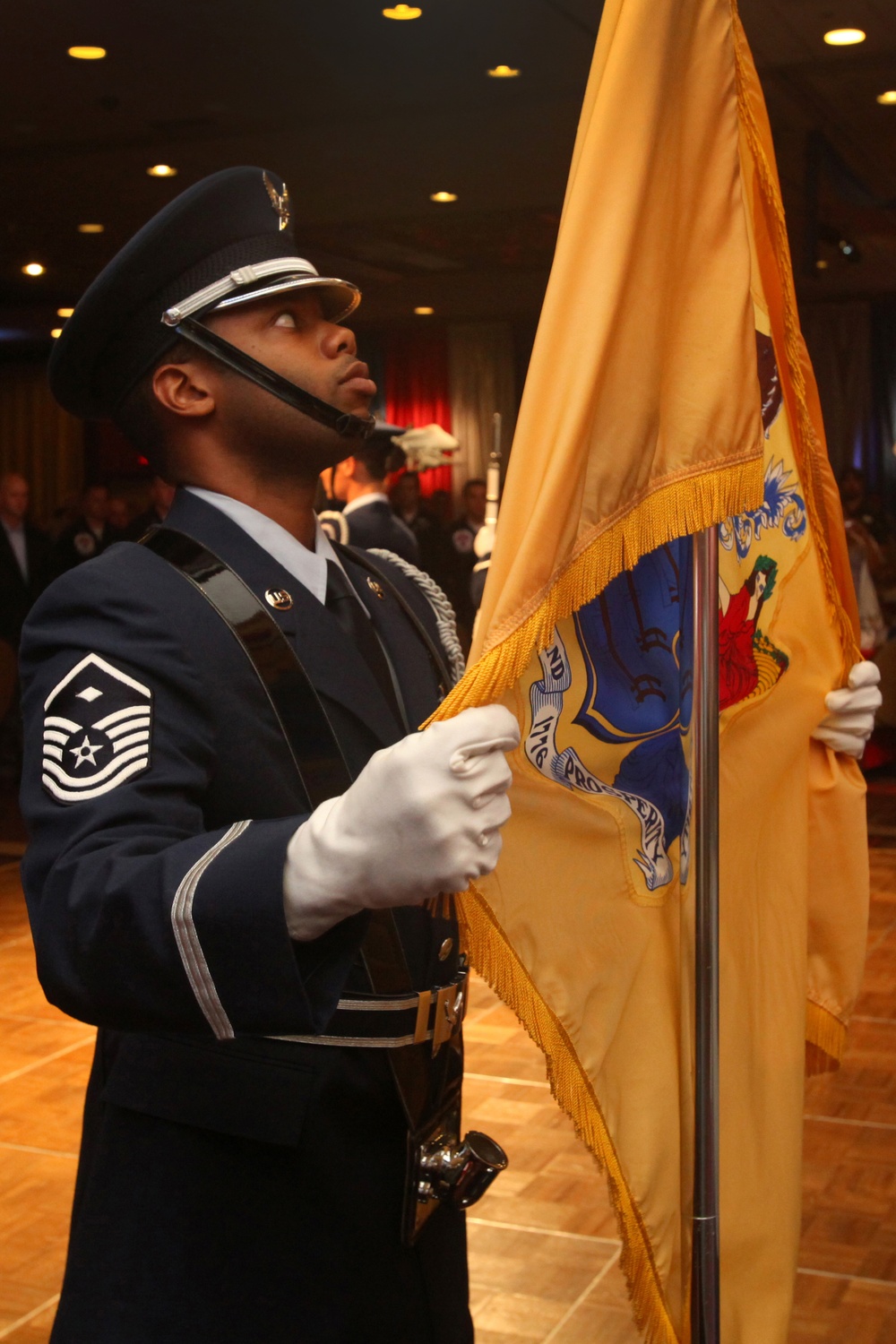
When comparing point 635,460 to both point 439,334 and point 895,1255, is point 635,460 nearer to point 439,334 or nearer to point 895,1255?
point 895,1255

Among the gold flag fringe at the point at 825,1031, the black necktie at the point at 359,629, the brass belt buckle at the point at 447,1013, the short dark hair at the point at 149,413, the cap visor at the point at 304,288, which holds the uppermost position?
the cap visor at the point at 304,288

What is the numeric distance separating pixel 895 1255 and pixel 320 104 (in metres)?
6.26

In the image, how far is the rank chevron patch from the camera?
97 cm

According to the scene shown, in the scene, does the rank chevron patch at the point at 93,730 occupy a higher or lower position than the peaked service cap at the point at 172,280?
lower

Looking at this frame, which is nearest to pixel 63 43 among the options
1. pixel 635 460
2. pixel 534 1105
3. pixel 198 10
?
pixel 198 10

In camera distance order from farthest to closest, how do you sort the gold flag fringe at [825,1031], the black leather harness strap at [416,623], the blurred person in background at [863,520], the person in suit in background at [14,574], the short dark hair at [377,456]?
the blurred person in background at [863,520] < the person in suit in background at [14,574] < the short dark hair at [377,456] < the gold flag fringe at [825,1031] < the black leather harness strap at [416,623]

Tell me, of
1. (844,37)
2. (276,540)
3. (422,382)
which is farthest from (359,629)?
(422,382)

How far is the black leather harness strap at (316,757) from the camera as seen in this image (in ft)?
3.76

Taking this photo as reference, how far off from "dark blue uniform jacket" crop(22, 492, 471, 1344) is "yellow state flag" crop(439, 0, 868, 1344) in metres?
0.15

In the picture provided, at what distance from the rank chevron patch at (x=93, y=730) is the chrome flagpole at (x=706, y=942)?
427 mm

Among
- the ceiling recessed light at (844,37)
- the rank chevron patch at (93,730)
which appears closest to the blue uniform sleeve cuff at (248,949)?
the rank chevron patch at (93,730)

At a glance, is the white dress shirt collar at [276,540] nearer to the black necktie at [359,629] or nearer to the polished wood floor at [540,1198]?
the black necktie at [359,629]

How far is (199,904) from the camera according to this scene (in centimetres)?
87

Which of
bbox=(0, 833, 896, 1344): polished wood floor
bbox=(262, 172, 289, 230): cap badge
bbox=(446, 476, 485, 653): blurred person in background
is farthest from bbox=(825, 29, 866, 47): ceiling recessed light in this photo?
bbox=(262, 172, 289, 230): cap badge
